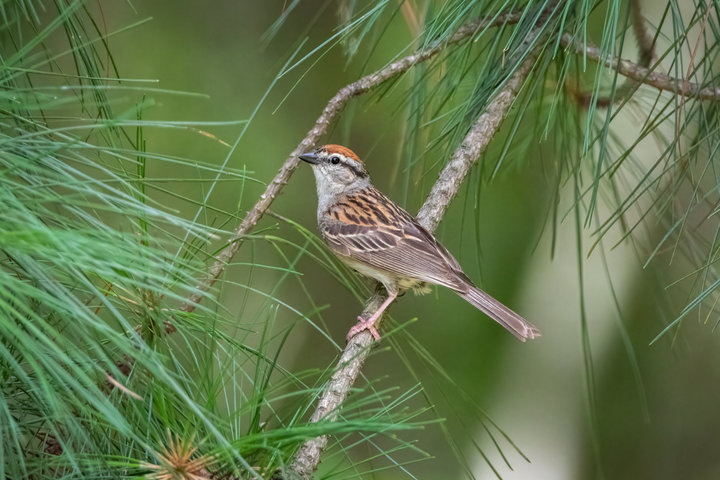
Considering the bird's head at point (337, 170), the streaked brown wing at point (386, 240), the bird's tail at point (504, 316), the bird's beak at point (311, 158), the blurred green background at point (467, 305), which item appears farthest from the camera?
the blurred green background at point (467, 305)

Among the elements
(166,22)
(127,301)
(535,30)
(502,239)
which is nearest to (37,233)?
(127,301)

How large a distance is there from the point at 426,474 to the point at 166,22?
344cm

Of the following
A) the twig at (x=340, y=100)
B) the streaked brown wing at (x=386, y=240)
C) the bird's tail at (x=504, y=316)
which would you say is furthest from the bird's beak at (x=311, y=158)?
the twig at (x=340, y=100)

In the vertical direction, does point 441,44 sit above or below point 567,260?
above

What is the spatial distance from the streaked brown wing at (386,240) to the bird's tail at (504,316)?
0.06 m

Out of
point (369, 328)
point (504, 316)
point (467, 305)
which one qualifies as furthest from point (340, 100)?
point (467, 305)

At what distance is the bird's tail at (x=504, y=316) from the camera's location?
3205 mm

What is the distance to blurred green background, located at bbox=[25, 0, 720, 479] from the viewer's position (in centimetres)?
495

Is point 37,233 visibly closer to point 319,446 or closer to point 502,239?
point 319,446

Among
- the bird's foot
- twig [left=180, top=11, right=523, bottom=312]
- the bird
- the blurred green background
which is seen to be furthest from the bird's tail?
the blurred green background

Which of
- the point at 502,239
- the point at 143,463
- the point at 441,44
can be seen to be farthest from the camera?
the point at 502,239

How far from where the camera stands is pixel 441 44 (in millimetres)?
2557

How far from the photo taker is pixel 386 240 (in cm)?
375

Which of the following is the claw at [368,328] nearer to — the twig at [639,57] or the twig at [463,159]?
the twig at [463,159]
